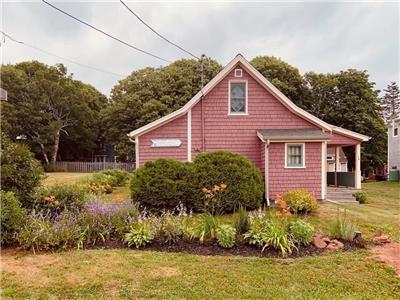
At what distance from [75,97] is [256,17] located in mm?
32393

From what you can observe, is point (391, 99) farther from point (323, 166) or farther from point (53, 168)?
point (323, 166)

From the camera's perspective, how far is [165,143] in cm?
1496

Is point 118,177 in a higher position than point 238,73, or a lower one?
lower

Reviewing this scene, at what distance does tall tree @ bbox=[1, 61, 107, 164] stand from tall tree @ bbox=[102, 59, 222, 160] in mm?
4157

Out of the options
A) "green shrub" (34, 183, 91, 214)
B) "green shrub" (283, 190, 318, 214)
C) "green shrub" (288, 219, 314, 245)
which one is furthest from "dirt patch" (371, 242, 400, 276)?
"green shrub" (34, 183, 91, 214)

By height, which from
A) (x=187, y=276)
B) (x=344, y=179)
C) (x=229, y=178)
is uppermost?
(x=229, y=178)

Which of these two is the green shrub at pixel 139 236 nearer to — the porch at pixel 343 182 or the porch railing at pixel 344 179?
the porch at pixel 343 182

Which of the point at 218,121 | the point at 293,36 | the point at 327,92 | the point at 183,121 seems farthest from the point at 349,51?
the point at 327,92

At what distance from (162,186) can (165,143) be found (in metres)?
Result: 4.71

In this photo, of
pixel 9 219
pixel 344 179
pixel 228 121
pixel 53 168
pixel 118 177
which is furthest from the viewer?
pixel 53 168

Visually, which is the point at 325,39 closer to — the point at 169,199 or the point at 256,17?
the point at 256,17

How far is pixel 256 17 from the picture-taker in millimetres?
10852

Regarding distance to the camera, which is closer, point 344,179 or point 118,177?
point 344,179

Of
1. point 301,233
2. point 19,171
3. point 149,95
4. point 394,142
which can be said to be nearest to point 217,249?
point 301,233
